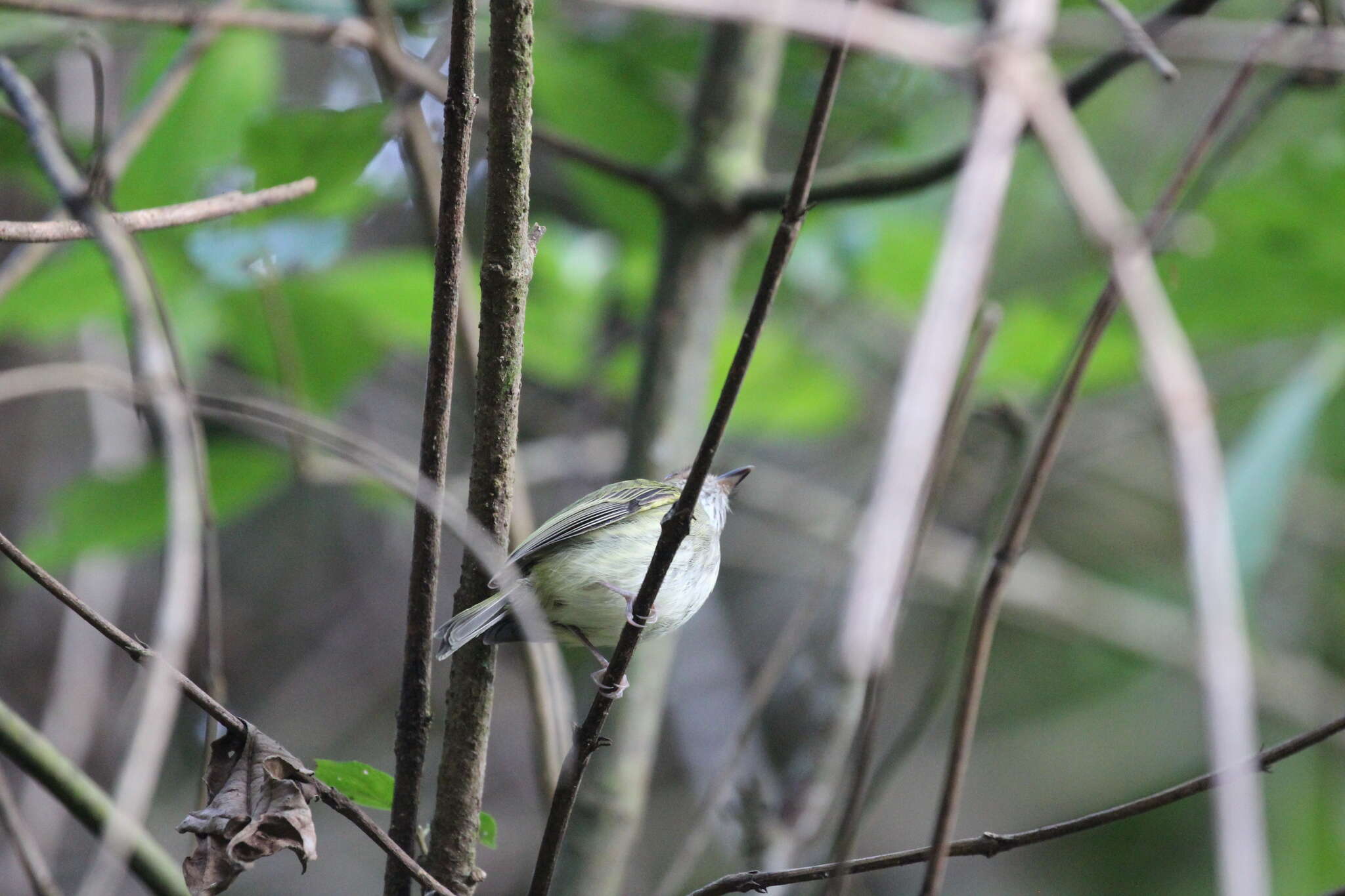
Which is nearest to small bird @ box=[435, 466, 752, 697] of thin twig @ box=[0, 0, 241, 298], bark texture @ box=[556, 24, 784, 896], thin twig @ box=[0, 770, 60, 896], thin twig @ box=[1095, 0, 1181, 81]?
bark texture @ box=[556, 24, 784, 896]

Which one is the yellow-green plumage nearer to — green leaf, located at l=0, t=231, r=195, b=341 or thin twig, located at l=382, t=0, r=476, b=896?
thin twig, located at l=382, t=0, r=476, b=896

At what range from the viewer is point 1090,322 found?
4.09 ft

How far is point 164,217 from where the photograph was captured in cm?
152

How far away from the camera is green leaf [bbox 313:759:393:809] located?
153cm

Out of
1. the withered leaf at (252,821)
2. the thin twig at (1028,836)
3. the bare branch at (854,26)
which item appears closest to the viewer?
the bare branch at (854,26)

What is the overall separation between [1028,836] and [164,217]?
132 cm

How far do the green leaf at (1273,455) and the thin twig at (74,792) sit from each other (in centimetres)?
213

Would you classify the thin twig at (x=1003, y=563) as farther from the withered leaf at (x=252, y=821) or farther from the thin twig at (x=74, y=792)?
the thin twig at (x=74, y=792)

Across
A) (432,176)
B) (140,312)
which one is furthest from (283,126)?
(140,312)

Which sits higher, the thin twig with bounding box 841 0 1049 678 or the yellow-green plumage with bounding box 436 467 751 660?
the yellow-green plumage with bounding box 436 467 751 660

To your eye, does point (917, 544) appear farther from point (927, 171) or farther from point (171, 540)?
point (927, 171)

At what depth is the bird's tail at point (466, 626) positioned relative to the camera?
1573 mm

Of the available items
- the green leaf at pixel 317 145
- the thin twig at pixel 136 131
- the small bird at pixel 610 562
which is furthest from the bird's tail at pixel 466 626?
the green leaf at pixel 317 145

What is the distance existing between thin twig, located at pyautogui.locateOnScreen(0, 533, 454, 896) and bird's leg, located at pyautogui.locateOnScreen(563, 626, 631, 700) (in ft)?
1.00
